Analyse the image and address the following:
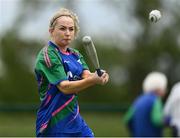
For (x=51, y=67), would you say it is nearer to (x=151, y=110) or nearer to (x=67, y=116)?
(x=67, y=116)

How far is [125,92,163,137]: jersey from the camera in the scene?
401 inches

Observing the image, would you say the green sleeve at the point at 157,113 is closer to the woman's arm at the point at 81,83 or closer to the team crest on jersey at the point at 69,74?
the team crest on jersey at the point at 69,74

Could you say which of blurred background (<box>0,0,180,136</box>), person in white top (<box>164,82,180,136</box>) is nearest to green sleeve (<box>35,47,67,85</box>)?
person in white top (<box>164,82,180,136</box>)

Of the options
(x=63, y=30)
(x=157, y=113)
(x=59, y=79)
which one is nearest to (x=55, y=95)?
(x=59, y=79)

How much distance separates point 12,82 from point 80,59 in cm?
3631

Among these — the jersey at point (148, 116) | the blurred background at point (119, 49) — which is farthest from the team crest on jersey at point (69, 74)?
the blurred background at point (119, 49)

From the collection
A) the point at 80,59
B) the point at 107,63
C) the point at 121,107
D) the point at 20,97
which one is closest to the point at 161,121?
the point at 80,59

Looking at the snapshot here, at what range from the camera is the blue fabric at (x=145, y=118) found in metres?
10.2

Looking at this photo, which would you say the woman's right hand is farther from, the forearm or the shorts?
the shorts

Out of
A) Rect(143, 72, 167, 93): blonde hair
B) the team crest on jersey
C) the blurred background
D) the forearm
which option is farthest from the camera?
the blurred background

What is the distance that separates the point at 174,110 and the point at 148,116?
1.71ft

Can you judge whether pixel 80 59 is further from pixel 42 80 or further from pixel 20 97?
pixel 20 97

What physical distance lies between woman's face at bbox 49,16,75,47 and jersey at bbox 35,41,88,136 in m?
0.10

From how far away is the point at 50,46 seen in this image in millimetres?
6844
